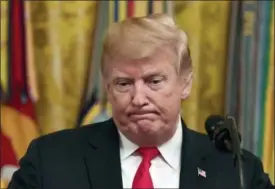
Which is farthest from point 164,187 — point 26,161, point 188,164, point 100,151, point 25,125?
point 25,125

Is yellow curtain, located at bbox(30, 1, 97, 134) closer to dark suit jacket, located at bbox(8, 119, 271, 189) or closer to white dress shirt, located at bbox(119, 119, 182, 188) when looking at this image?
dark suit jacket, located at bbox(8, 119, 271, 189)

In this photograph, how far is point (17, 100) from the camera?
1.91 meters

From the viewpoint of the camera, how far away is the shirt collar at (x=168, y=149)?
4.99 ft

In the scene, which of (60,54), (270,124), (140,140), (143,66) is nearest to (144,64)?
(143,66)

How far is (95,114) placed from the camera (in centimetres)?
194

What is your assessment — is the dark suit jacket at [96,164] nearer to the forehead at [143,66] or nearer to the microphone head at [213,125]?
the forehead at [143,66]

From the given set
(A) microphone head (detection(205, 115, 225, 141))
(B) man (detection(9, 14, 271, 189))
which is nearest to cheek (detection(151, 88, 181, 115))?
(B) man (detection(9, 14, 271, 189))

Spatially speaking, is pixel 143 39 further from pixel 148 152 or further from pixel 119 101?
pixel 148 152

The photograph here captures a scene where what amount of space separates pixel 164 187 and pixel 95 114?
0.53 meters

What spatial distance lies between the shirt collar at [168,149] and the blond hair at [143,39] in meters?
0.21

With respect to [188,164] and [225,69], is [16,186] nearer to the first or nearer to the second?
[188,164]

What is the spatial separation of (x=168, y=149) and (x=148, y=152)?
0.06m

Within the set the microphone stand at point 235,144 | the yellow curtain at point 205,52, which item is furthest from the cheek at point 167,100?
the yellow curtain at point 205,52

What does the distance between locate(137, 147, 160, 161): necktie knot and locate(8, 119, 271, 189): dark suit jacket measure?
7 centimetres
